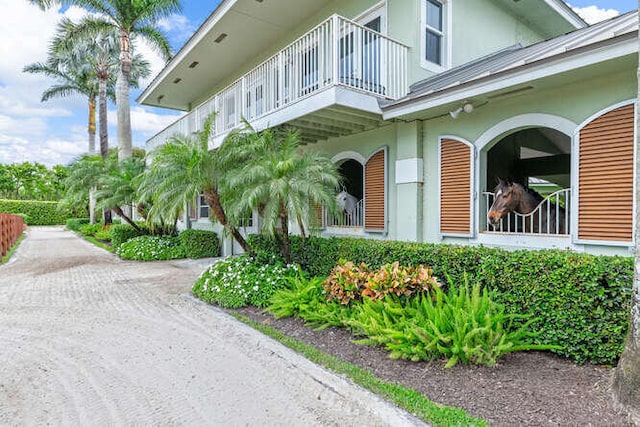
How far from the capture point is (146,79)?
28.1 m

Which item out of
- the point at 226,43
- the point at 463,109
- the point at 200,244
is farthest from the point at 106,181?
the point at 463,109

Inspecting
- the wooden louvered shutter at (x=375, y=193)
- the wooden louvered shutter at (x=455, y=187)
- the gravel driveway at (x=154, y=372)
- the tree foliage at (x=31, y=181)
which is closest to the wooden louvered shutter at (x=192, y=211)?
the gravel driveway at (x=154, y=372)

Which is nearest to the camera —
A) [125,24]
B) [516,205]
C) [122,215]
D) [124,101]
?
[516,205]

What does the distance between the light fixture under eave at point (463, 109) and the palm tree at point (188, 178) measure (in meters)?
4.84

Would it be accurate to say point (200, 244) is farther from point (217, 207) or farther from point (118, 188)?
point (217, 207)

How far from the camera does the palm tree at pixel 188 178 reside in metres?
7.76

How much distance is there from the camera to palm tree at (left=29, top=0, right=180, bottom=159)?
16.5m

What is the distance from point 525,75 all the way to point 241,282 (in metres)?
6.01

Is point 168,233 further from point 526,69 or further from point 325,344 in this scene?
point 526,69

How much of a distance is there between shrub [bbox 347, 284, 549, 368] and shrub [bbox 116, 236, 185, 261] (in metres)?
10.5

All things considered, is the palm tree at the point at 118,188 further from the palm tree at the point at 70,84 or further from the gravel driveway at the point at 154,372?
the palm tree at the point at 70,84

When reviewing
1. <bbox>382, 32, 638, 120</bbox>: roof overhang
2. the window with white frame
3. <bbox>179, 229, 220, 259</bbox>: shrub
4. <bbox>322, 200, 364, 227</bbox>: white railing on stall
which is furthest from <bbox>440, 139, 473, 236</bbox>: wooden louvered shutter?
the window with white frame

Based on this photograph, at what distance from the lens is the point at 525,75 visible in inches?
212

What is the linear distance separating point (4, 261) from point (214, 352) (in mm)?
13435
